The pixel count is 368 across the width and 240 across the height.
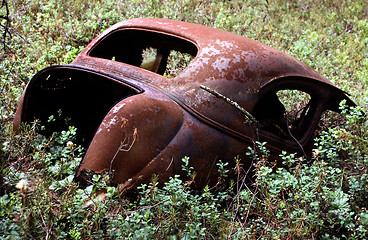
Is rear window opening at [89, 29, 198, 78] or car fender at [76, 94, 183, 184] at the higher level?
rear window opening at [89, 29, 198, 78]

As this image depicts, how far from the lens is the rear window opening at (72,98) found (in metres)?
3.69

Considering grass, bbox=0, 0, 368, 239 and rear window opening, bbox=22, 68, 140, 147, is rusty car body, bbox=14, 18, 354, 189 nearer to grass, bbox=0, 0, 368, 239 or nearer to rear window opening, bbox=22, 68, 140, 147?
rear window opening, bbox=22, 68, 140, 147

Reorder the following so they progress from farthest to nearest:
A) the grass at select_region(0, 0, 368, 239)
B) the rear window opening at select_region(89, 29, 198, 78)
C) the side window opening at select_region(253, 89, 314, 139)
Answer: the rear window opening at select_region(89, 29, 198, 78) → the side window opening at select_region(253, 89, 314, 139) → the grass at select_region(0, 0, 368, 239)

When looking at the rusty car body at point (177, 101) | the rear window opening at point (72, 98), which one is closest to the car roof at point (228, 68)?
the rusty car body at point (177, 101)

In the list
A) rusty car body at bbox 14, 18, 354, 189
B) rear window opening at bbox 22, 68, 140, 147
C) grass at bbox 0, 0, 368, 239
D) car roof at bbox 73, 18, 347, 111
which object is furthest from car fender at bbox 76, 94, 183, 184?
rear window opening at bbox 22, 68, 140, 147

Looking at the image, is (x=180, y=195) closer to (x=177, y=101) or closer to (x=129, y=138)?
(x=129, y=138)

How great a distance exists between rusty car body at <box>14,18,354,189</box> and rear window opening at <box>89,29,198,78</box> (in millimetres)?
12

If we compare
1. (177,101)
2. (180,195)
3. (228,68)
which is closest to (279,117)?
(228,68)

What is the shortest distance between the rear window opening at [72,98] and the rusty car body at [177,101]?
0.01 metres

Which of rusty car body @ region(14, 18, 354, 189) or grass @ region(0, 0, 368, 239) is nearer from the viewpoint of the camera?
grass @ region(0, 0, 368, 239)

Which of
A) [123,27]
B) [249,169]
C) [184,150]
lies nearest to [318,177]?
[249,169]

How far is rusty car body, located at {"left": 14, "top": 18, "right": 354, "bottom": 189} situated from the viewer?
2.87 meters

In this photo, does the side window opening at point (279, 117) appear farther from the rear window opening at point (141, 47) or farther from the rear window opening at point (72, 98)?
the rear window opening at point (72, 98)

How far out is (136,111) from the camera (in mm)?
2889
